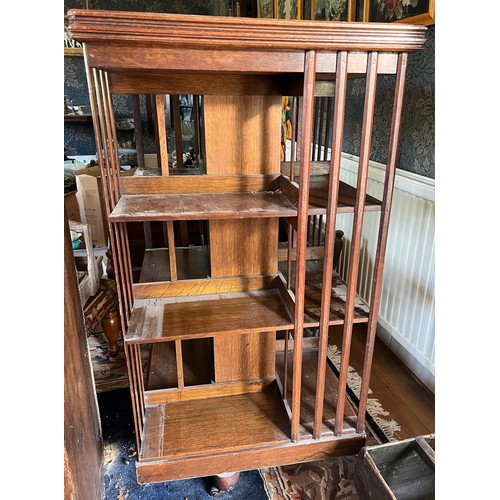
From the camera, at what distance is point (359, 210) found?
1154mm

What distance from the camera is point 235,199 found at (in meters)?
1.27

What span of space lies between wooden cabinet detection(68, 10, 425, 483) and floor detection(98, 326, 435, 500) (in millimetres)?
192

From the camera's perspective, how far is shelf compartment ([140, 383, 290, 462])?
1333mm

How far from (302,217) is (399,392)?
4.00ft

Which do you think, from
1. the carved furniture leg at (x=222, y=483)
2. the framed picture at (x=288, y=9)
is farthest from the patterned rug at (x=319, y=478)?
the framed picture at (x=288, y=9)

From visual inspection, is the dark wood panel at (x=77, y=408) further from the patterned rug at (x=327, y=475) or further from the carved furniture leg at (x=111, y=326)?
the carved furniture leg at (x=111, y=326)

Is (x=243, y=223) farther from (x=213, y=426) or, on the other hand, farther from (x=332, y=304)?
(x=213, y=426)

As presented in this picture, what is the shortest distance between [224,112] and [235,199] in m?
0.28

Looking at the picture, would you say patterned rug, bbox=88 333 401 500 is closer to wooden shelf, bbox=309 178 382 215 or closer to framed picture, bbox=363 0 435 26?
wooden shelf, bbox=309 178 382 215

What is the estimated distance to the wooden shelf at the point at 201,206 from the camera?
1088mm

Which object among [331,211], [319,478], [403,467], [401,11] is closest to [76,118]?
[401,11]
